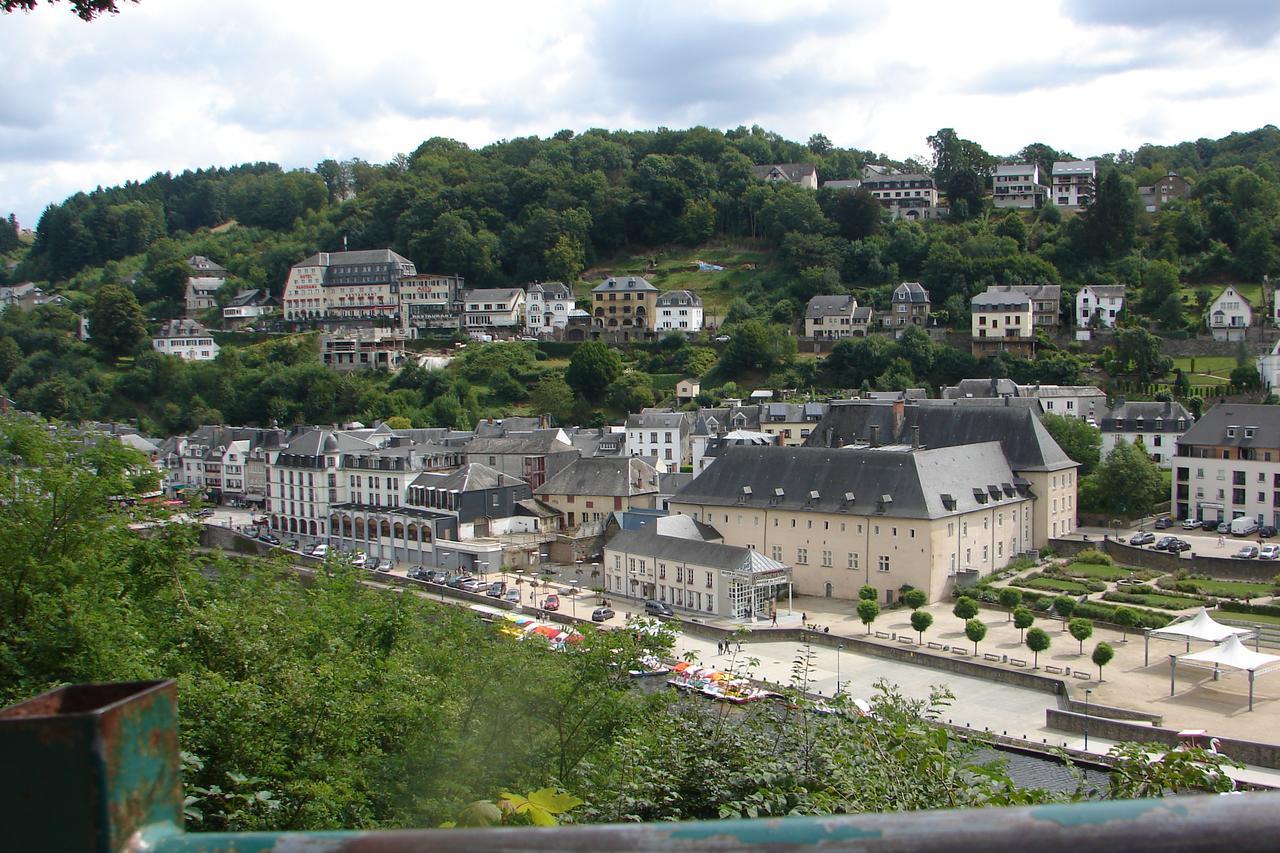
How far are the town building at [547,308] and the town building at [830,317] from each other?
16.1 m

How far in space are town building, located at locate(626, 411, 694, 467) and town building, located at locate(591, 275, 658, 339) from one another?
73.0 ft

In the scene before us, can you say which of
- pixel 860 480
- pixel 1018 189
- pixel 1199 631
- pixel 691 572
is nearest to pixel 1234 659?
pixel 1199 631

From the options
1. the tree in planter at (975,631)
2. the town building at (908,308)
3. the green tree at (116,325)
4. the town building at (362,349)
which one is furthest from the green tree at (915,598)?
the green tree at (116,325)

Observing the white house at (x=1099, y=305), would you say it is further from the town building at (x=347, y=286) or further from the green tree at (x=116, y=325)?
the green tree at (x=116, y=325)

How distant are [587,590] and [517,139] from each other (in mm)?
74206

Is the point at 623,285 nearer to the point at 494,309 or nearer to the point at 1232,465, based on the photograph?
the point at 494,309

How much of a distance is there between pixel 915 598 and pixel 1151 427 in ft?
64.3

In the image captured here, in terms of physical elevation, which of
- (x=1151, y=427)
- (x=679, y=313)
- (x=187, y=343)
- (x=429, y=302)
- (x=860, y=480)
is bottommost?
(x=860, y=480)

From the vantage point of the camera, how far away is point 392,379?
63.2 metres

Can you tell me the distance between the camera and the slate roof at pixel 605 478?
3794cm

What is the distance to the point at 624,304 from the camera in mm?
69000

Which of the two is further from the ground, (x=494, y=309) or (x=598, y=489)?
(x=494, y=309)

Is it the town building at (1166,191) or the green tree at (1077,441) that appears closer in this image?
the green tree at (1077,441)

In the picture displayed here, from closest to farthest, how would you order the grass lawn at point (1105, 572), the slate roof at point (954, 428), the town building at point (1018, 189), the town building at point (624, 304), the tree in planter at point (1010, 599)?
1. the tree in planter at point (1010, 599)
2. the grass lawn at point (1105, 572)
3. the slate roof at point (954, 428)
4. the town building at point (624, 304)
5. the town building at point (1018, 189)
